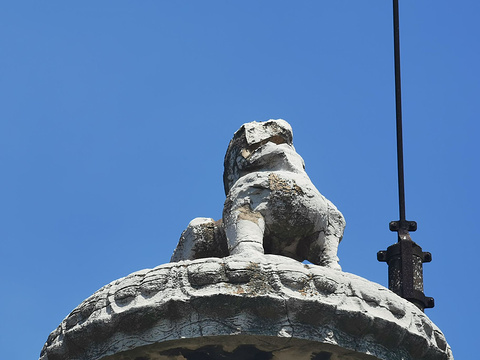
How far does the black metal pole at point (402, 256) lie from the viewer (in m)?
11.9

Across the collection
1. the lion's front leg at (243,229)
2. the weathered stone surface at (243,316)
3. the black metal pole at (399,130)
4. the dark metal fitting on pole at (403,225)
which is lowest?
the weathered stone surface at (243,316)

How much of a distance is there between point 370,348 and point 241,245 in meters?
1.15

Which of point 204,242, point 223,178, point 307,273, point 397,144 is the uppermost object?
point 397,144

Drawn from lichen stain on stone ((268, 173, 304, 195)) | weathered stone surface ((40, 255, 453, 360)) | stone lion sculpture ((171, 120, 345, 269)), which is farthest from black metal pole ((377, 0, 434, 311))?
weathered stone surface ((40, 255, 453, 360))

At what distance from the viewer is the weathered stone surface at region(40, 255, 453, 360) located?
7176 mm

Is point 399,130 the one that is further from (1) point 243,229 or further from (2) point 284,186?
(1) point 243,229

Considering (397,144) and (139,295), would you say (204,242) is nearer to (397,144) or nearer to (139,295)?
(139,295)

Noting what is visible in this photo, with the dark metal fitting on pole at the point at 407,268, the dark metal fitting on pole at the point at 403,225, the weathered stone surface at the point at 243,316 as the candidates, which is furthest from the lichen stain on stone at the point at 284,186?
the dark metal fitting on pole at the point at 403,225

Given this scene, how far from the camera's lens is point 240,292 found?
7.14 meters

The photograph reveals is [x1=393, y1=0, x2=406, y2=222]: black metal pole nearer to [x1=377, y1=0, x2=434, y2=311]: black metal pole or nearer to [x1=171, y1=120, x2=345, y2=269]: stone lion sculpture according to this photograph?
[x1=377, y1=0, x2=434, y2=311]: black metal pole

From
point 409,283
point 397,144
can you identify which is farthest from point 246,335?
point 397,144

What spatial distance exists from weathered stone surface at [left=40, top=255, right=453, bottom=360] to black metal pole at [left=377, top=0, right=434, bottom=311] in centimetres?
441

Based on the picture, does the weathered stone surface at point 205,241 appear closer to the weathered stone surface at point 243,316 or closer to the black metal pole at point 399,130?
the weathered stone surface at point 243,316

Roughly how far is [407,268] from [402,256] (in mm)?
161
